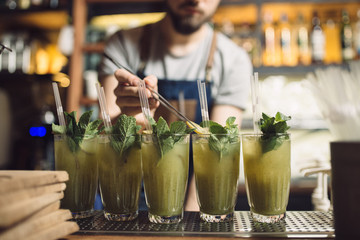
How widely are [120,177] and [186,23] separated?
3.88 ft

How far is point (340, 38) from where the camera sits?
299cm

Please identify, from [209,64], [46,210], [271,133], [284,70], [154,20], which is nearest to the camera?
[46,210]

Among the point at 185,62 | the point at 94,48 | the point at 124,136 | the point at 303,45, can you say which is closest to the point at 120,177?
the point at 124,136

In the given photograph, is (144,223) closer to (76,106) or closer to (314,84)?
(314,84)

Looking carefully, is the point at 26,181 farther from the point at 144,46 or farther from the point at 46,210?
the point at 144,46

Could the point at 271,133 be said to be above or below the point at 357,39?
below

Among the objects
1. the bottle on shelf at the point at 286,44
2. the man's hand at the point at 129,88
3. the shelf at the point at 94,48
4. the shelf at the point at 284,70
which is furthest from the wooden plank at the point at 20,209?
the bottle on shelf at the point at 286,44

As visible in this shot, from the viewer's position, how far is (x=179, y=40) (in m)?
2.07

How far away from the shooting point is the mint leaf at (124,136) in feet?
3.02

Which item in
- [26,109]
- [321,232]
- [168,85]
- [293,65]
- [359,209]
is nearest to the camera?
[359,209]

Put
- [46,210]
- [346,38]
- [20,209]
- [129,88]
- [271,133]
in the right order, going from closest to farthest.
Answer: [20,209] → [46,210] → [271,133] → [129,88] → [346,38]

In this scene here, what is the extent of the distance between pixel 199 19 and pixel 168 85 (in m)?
0.42

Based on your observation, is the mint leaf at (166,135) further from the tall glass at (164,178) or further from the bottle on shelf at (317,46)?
the bottle on shelf at (317,46)

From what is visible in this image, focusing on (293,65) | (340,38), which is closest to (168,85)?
(293,65)
